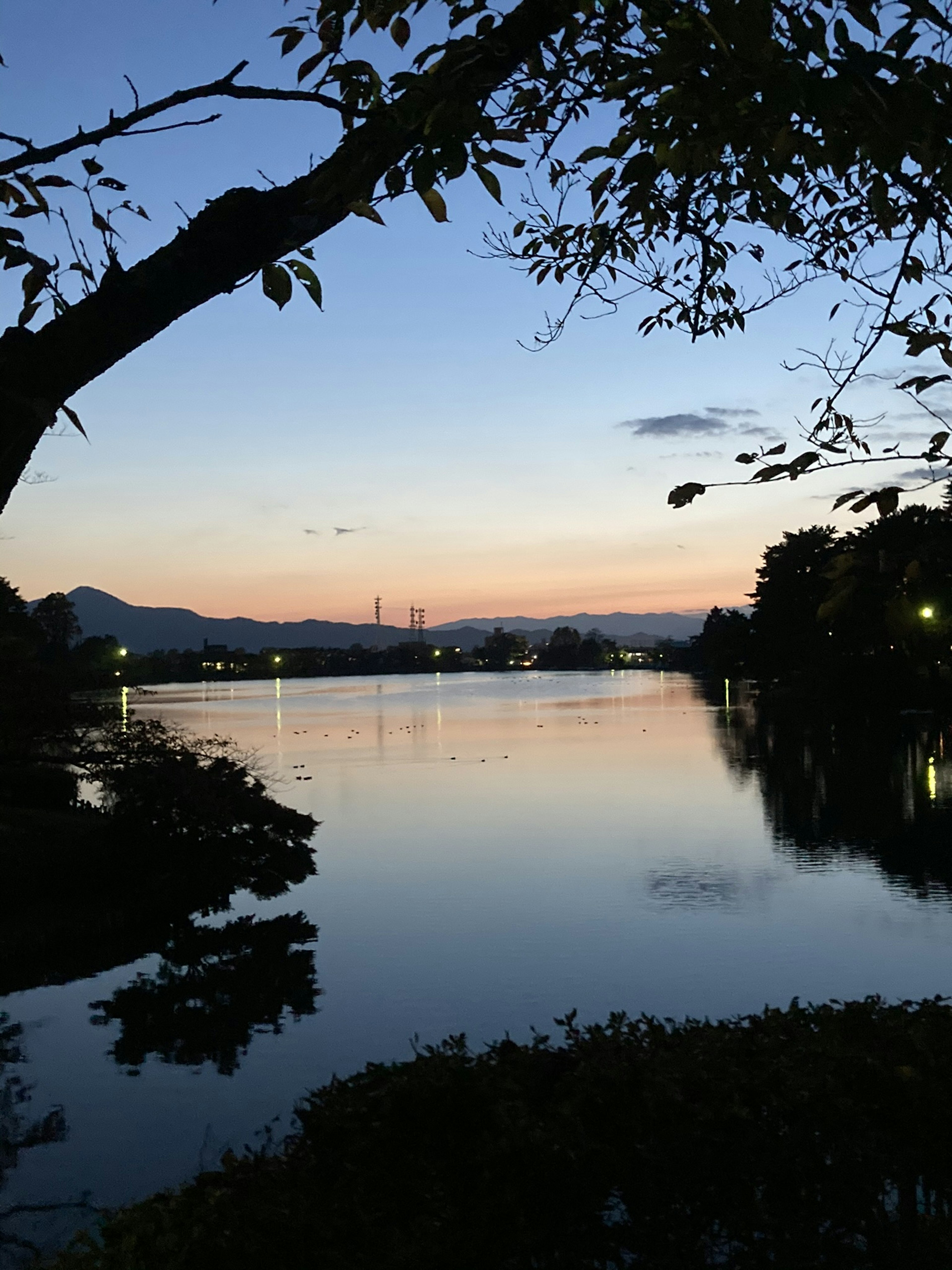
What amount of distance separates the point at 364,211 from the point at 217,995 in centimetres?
1553

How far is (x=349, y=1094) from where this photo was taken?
5.38 meters

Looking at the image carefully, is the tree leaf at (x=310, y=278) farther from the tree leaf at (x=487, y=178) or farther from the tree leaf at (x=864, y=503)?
the tree leaf at (x=864, y=503)

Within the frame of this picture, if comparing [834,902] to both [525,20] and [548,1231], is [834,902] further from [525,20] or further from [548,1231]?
[525,20]

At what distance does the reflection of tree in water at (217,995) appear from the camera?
14578 millimetres

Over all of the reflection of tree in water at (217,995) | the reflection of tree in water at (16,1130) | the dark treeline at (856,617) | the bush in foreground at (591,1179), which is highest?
the dark treeline at (856,617)

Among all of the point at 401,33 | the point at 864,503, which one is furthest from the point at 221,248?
the point at 864,503

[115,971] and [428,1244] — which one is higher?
[428,1244]

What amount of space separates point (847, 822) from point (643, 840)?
5715mm

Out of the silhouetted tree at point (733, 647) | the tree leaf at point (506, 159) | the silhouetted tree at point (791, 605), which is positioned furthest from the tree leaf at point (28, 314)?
the silhouetted tree at point (733, 647)

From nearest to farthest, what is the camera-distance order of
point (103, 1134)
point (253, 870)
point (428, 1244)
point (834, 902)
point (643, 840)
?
point (428, 1244)
point (103, 1134)
point (834, 902)
point (253, 870)
point (643, 840)

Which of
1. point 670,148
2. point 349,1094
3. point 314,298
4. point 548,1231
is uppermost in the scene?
point 670,148

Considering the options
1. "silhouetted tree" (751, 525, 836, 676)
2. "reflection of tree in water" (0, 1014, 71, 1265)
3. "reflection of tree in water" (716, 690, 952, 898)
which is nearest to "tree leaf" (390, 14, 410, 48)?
"reflection of tree in water" (0, 1014, 71, 1265)

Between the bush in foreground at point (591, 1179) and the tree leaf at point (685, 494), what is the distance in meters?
2.54

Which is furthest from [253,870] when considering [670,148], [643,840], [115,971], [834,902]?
[670,148]
